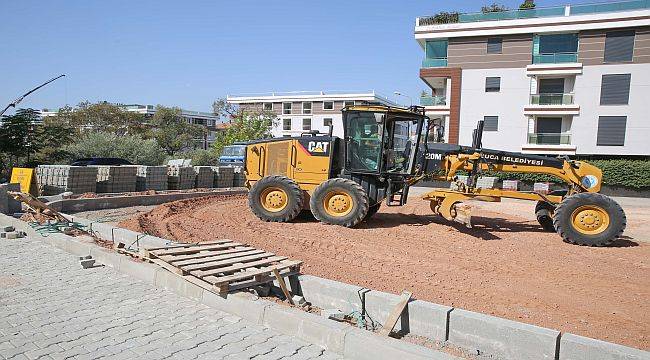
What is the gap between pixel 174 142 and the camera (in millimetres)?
52625

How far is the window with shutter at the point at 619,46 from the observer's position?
30.3 metres

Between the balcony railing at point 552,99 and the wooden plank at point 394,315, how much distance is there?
1251 inches

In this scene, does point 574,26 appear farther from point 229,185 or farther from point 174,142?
point 174,142

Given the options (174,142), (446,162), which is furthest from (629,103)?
(174,142)

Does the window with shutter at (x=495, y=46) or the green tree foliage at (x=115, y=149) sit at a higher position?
the window with shutter at (x=495, y=46)

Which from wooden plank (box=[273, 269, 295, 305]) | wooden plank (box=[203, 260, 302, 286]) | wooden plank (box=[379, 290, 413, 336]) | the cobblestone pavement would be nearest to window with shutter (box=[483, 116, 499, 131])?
wooden plank (box=[203, 260, 302, 286])

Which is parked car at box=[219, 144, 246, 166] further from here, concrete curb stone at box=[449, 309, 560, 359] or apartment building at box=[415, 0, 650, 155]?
concrete curb stone at box=[449, 309, 560, 359]

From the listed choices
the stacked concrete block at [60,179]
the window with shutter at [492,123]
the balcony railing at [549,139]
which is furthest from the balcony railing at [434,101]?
the stacked concrete block at [60,179]

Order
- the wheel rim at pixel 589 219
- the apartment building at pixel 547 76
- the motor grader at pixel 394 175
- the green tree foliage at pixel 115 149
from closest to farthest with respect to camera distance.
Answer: the wheel rim at pixel 589 219, the motor grader at pixel 394 175, the green tree foliage at pixel 115 149, the apartment building at pixel 547 76

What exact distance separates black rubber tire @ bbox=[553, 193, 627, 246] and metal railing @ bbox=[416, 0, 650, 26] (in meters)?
26.6

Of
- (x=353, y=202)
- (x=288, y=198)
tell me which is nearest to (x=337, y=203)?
(x=353, y=202)

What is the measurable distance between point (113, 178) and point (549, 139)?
2821 cm

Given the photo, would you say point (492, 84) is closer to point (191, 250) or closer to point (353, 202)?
point (353, 202)

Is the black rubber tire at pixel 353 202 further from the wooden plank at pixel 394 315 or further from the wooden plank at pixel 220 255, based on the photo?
the wooden plank at pixel 394 315
